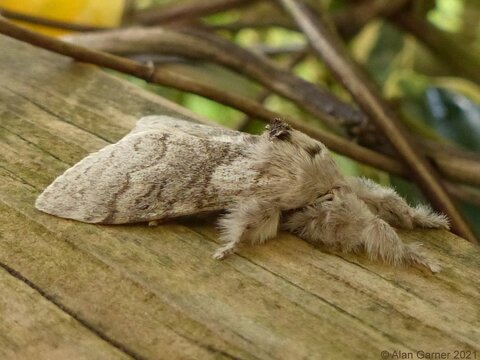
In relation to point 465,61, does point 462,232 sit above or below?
below

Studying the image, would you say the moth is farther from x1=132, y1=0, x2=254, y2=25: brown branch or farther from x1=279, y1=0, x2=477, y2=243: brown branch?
x1=132, y1=0, x2=254, y2=25: brown branch

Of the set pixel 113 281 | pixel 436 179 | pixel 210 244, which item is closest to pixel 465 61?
pixel 436 179

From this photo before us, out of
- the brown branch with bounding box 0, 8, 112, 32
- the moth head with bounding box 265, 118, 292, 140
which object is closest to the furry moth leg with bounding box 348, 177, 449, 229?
the moth head with bounding box 265, 118, 292, 140

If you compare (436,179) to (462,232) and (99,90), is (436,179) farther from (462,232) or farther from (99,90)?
(99,90)

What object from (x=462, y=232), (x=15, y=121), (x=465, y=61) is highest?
(x=465, y=61)

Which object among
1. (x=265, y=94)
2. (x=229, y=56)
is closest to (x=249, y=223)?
(x=229, y=56)

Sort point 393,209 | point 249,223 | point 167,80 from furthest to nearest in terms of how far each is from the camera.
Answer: point 167,80 < point 393,209 < point 249,223

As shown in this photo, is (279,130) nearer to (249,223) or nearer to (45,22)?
(249,223)
